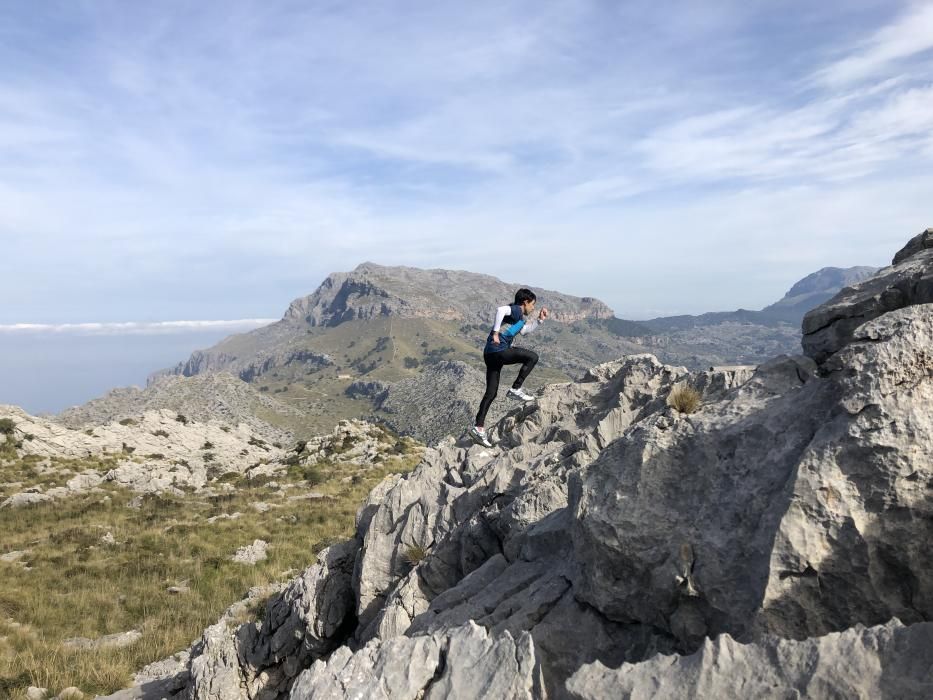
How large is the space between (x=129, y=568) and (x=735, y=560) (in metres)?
28.0

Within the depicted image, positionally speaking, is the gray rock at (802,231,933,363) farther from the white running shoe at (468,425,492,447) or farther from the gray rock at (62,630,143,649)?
the gray rock at (62,630,143,649)

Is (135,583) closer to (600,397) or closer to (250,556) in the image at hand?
(250,556)

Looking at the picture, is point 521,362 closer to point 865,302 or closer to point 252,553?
point 865,302

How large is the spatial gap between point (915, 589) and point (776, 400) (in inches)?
113

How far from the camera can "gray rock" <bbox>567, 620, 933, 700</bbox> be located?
472cm

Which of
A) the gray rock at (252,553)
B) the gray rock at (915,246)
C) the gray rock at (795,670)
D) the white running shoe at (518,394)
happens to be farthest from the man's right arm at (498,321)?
the gray rock at (252,553)

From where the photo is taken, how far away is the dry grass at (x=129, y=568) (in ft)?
58.1

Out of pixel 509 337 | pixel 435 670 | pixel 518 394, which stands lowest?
pixel 435 670

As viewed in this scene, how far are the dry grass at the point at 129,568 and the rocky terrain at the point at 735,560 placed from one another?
12.4 metres

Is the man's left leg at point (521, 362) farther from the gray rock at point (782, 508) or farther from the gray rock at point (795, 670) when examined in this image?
the gray rock at point (795, 670)

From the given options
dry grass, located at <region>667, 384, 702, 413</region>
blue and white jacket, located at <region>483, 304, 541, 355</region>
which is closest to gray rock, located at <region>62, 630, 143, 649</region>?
blue and white jacket, located at <region>483, 304, 541, 355</region>

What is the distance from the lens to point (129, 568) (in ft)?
84.0

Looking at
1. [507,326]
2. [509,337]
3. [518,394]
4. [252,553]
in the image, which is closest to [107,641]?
[252,553]

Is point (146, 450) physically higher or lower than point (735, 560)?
lower
